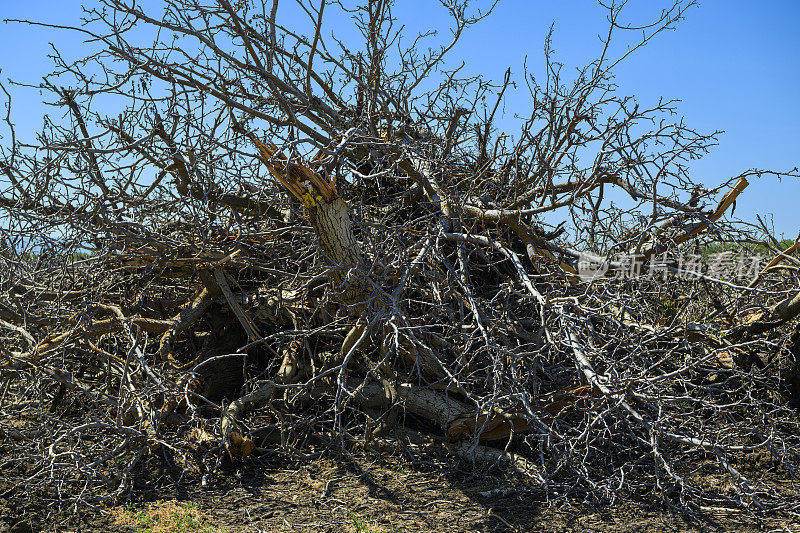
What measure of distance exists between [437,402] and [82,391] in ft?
9.10

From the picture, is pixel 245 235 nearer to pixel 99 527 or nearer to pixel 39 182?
pixel 39 182

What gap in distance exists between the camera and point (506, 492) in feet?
15.8

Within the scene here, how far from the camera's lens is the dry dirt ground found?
4.32 m

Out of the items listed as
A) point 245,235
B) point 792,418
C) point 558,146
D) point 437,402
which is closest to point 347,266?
point 245,235

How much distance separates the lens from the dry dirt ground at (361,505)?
4.32 metres

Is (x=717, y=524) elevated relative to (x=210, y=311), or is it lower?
lower

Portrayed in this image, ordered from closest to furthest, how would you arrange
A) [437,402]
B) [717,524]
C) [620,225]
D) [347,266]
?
1. [717,524]
2. [347,266]
3. [620,225]
4. [437,402]

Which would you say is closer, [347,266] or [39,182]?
[347,266]

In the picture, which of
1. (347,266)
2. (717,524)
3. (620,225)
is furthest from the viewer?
(620,225)

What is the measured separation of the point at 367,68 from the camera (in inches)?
245

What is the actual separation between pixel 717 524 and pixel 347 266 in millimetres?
2858

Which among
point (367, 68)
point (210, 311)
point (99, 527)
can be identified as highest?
point (367, 68)

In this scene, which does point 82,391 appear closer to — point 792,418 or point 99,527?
point 99,527

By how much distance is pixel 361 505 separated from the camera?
4.64 metres
